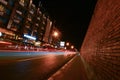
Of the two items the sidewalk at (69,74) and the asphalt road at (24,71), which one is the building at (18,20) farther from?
the sidewalk at (69,74)

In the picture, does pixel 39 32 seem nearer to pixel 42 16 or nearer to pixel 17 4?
pixel 42 16

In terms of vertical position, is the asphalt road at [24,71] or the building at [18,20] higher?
the building at [18,20]

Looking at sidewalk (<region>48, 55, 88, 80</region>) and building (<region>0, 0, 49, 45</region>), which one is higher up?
building (<region>0, 0, 49, 45</region>)

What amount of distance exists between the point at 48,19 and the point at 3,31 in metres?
50.3

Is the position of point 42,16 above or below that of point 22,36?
above

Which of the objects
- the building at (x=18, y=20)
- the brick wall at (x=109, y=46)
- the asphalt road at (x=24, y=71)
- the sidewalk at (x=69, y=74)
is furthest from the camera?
the building at (x=18, y=20)

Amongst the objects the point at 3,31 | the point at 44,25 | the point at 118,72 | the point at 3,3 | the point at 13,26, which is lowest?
the point at 118,72

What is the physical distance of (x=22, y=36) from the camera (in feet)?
201

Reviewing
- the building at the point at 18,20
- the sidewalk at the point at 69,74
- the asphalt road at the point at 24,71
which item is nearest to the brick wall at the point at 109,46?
the sidewalk at the point at 69,74

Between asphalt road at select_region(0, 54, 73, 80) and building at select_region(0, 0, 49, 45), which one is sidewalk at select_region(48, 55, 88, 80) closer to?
asphalt road at select_region(0, 54, 73, 80)

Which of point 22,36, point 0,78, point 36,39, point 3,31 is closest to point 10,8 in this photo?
point 3,31

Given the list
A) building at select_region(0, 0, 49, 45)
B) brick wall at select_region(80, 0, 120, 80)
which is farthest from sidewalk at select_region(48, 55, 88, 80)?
building at select_region(0, 0, 49, 45)

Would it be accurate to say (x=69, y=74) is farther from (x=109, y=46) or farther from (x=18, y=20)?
(x=18, y=20)

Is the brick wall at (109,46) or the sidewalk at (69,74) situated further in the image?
the sidewalk at (69,74)
